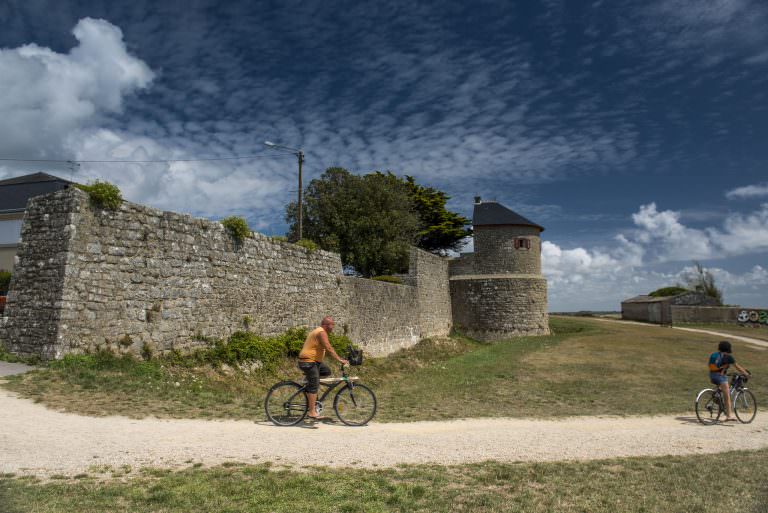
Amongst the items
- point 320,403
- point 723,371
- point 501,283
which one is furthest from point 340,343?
point 501,283

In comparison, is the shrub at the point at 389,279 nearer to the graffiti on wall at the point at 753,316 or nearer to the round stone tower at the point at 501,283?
the round stone tower at the point at 501,283

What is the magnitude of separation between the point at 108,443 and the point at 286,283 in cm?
883

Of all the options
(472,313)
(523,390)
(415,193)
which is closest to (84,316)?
(523,390)

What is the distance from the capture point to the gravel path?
5.42 meters

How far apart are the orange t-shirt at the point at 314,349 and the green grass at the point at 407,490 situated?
264cm

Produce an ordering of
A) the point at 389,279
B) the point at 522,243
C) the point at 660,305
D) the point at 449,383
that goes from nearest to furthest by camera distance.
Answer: the point at 449,383
the point at 389,279
the point at 522,243
the point at 660,305

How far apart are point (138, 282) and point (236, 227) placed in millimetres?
3069

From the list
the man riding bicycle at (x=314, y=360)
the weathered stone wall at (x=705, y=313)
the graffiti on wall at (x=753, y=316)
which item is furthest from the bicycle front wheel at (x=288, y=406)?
the graffiti on wall at (x=753, y=316)

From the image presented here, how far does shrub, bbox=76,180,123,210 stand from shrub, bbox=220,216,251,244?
119 inches

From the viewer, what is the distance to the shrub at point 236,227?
12.4m

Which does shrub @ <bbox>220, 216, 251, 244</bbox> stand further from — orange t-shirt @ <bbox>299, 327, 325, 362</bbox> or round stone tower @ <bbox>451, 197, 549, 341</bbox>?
round stone tower @ <bbox>451, 197, 549, 341</bbox>

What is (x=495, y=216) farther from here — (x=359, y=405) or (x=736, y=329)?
(x=359, y=405)

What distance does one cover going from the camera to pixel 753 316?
46656 millimetres

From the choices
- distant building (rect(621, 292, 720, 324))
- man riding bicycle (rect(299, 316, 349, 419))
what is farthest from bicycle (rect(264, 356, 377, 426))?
distant building (rect(621, 292, 720, 324))
